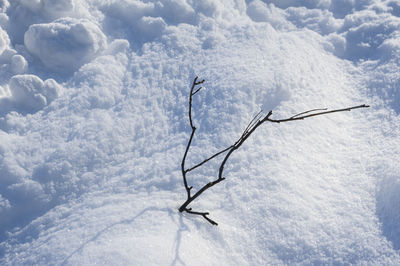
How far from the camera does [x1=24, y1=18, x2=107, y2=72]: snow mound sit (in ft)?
5.65

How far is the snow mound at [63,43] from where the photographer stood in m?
1.72

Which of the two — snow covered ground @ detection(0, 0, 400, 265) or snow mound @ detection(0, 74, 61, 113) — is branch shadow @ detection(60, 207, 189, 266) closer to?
snow covered ground @ detection(0, 0, 400, 265)

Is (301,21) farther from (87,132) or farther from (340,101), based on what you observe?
(87,132)

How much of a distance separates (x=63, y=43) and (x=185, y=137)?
0.89 meters

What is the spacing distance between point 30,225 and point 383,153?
158 centimetres

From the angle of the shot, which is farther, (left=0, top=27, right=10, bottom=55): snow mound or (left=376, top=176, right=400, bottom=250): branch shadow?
(left=0, top=27, right=10, bottom=55): snow mound

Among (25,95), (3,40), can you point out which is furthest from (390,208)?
(3,40)

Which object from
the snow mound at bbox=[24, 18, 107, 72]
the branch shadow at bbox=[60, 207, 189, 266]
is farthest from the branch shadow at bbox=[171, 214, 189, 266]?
the snow mound at bbox=[24, 18, 107, 72]

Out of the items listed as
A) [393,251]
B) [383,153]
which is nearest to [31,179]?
[393,251]

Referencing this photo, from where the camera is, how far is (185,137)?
152 cm

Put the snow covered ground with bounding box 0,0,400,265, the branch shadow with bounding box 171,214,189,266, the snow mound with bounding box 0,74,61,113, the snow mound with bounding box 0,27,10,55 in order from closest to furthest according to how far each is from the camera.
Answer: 1. the branch shadow with bounding box 171,214,189,266
2. the snow covered ground with bounding box 0,0,400,265
3. the snow mound with bounding box 0,74,61,113
4. the snow mound with bounding box 0,27,10,55

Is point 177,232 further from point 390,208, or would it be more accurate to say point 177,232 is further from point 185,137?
point 390,208

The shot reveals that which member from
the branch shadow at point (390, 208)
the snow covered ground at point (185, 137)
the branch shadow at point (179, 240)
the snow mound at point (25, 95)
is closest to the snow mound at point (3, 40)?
the snow covered ground at point (185, 137)

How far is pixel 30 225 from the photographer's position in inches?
49.9
